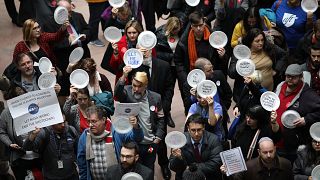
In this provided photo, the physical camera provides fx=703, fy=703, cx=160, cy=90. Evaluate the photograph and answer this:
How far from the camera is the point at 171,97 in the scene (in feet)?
28.2

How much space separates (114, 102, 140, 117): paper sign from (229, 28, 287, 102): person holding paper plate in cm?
182

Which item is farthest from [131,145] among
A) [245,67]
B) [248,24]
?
[248,24]

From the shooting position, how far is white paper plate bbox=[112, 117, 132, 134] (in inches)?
286

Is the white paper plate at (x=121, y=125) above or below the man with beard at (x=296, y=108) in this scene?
below

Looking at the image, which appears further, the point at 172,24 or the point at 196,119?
the point at 172,24

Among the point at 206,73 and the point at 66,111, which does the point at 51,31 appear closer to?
the point at 66,111

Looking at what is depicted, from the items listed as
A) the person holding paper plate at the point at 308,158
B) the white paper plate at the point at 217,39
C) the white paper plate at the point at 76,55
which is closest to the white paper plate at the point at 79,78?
the white paper plate at the point at 76,55

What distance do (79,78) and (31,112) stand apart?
2.89 feet

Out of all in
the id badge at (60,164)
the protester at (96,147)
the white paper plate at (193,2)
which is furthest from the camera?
the white paper plate at (193,2)

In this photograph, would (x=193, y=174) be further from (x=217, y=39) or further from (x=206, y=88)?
(x=217, y=39)

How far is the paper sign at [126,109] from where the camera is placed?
7.26 m

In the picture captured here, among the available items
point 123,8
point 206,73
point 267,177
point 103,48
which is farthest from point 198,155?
point 103,48

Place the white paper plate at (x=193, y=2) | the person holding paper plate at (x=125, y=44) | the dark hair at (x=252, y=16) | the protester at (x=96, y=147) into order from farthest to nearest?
the white paper plate at (x=193, y=2), the dark hair at (x=252, y=16), the person holding paper plate at (x=125, y=44), the protester at (x=96, y=147)

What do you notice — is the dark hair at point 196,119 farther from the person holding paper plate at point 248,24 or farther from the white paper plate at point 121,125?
the person holding paper plate at point 248,24
